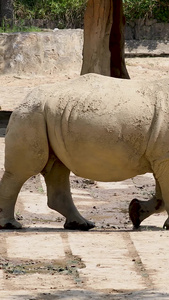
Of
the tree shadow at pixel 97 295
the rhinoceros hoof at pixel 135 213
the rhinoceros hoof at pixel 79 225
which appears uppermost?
the tree shadow at pixel 97 295

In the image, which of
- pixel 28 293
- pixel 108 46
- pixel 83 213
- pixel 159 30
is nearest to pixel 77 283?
pixel 28 293

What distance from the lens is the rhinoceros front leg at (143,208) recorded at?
318 inches

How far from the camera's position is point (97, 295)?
5.38 m

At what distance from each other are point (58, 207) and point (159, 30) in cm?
2009

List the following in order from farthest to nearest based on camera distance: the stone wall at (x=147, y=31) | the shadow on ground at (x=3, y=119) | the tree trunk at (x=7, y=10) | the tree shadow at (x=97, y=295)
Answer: the stone wall at (x=147, y=31), the tree trunk at (x=7, y=10), the shadow on ground at (x=3, y=119), the tree shadow at (x=97, y=295)

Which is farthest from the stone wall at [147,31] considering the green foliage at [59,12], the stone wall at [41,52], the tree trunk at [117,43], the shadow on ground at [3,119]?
the tree trunk at [117,43]

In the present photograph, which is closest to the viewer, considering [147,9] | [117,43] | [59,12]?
[117,43]

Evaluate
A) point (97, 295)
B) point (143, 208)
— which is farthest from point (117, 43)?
point (97, 295)

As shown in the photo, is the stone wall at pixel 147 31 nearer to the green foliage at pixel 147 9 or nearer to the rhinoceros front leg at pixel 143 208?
the green foliage at pixel 147 9

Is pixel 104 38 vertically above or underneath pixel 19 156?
above

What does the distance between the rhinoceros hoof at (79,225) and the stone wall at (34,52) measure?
1346cm

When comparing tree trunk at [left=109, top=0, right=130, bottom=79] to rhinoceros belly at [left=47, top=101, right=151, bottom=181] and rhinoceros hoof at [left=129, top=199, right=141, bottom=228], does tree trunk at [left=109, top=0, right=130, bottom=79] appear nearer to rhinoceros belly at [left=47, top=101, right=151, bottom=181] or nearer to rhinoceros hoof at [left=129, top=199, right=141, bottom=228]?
rhinoceros hoof at [left=129, top=199, right=141, bottom=228]

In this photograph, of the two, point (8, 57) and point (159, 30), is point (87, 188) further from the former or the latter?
point (159, 30)

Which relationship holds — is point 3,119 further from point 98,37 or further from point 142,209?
point 142,209
